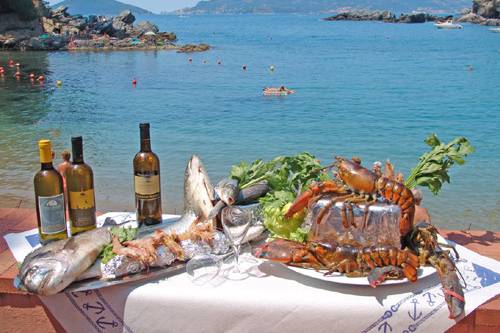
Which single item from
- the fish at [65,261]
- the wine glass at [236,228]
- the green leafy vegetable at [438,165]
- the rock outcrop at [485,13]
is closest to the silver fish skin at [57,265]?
the fish at [65,261]

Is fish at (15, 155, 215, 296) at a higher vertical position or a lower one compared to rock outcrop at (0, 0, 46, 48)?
lower

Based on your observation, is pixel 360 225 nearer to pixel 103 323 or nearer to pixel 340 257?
pixel 340 257

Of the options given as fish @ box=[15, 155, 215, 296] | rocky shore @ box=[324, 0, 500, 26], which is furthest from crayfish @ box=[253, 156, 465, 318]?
rocky shore @ box=[324, 0, 500, 26]

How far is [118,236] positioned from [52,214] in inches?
16.5

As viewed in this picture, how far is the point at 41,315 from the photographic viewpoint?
2.97m

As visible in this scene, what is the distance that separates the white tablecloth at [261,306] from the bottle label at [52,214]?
0.42 meters

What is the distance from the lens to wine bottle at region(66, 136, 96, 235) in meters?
3.17

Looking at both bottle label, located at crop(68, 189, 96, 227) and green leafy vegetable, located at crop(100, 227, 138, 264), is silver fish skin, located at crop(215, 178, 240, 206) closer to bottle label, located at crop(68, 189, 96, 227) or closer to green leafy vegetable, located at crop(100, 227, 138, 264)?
green leafy vegetable, located at crop(100, 227, 138, 264)

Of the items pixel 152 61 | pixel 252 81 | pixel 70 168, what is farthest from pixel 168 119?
pixel 152 61

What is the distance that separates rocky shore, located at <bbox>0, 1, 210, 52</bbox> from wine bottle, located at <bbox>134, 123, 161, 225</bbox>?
54.4 m

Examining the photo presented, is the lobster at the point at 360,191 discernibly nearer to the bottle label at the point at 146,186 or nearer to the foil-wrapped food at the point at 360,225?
the foil-wrapped food at the point at 360,225

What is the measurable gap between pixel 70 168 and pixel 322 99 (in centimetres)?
2444

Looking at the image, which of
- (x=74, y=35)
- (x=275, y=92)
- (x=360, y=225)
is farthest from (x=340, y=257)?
(x=74, y=35)

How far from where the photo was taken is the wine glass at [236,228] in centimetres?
289
